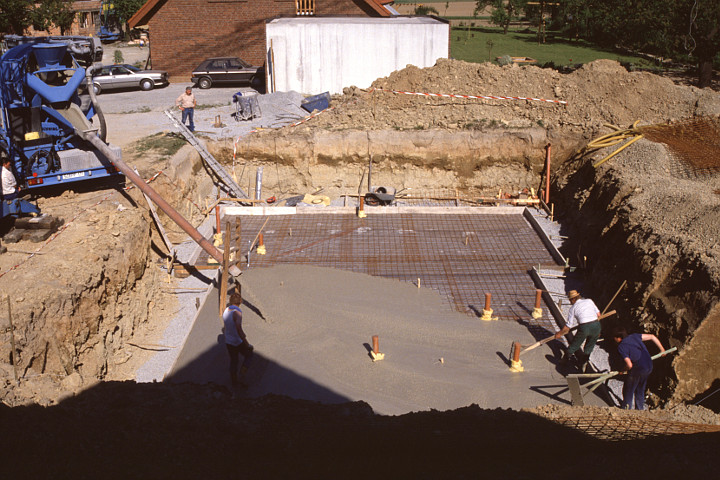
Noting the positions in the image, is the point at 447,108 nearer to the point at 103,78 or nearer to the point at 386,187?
the point at 386,187

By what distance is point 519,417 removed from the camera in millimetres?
7051

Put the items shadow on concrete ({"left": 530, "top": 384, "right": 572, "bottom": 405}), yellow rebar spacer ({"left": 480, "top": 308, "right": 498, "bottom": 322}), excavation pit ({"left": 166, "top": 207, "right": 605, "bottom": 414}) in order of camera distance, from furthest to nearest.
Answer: yellow rebar spacer ({"left": 480, "top": 308, "right": 498, "bottom": 322}) < excavation pit ({"left": 166, "top": 207, "right": 605, "bottom": 414}) < shadow on concrete ({"left": 530, "top": 384, "right": 572, "bottom": 405})

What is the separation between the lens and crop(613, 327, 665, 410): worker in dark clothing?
7766 mm

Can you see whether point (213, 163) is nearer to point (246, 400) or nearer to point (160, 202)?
point (160, 202)

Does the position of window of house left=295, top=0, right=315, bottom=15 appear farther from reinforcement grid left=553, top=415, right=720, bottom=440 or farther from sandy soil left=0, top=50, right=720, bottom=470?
reinforcement grid left=553, top=415, right=720, bottom=440

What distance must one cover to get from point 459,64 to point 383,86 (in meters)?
2.47

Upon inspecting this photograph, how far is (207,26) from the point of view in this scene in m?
26.0

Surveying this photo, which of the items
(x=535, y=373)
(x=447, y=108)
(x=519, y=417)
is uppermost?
(x=447, y=108)

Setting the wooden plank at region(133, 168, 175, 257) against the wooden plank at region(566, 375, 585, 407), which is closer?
the wooden plank at region(566, 375, 585, 407)

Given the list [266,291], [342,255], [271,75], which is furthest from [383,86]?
[266,291]

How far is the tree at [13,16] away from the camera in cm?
2825

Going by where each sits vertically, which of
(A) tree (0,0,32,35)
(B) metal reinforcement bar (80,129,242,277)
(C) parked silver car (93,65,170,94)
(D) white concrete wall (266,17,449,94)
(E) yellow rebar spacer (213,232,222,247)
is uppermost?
(A) tree (0,0,32,35)

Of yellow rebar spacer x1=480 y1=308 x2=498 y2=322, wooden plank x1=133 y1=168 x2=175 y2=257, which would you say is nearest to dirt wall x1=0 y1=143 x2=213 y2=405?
wooden plank x1=133 y1=168 x2=175 y2=257

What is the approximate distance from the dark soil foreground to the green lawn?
25315 mm
